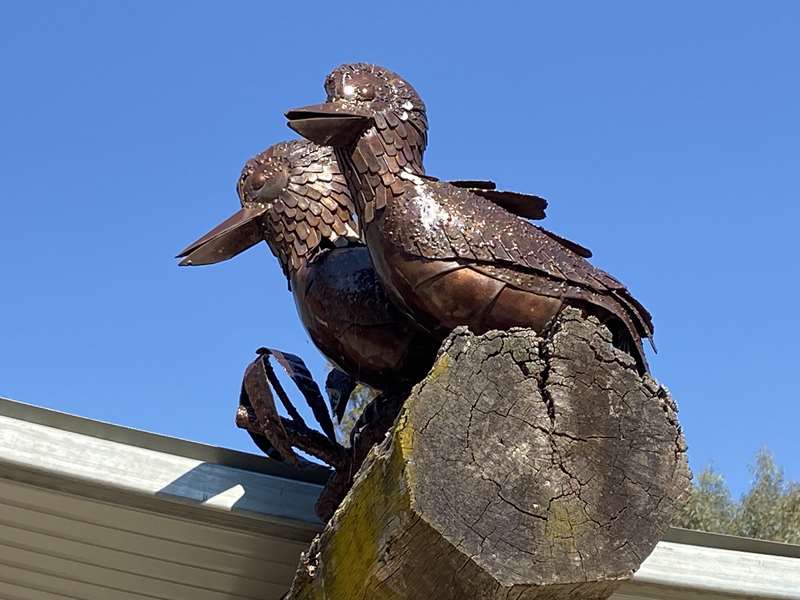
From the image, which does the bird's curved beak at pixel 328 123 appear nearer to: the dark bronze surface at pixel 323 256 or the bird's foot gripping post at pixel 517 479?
the dark bronze surface at pixel 323 256

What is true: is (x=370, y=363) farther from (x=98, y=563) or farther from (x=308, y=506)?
(x=98, y=563)

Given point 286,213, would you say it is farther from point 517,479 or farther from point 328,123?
point 517,479

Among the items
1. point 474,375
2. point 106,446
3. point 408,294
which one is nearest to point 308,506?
point 106,446

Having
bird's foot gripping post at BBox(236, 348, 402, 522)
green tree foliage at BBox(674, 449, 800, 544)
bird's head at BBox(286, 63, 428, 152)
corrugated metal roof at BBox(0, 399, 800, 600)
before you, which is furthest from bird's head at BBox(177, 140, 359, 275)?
green tree foliage at BBox(674, 449, 800, 544)

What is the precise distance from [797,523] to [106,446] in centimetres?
1110

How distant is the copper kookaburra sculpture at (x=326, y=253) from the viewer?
2.60 m

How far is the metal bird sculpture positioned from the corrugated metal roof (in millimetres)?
898

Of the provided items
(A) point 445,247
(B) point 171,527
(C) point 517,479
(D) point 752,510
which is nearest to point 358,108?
(A) point 445,247

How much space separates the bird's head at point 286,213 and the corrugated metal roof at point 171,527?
0.55 metres

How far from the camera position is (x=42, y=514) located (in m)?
3.07

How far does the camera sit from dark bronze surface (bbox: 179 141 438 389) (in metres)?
2.61

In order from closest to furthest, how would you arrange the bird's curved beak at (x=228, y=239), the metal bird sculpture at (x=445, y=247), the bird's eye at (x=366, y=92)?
the metal bird sculpture at (x=445, y=247) → the bird's eye at (x=366, y=92) → the bird's curved beak at (x=228, y=239)

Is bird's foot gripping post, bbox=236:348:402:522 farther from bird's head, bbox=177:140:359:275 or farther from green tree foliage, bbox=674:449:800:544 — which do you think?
green tree foliage, bbox=674:449:800:544

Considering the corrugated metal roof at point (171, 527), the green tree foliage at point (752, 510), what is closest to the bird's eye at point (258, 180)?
the corrugated metal roof at point (171, 527)
